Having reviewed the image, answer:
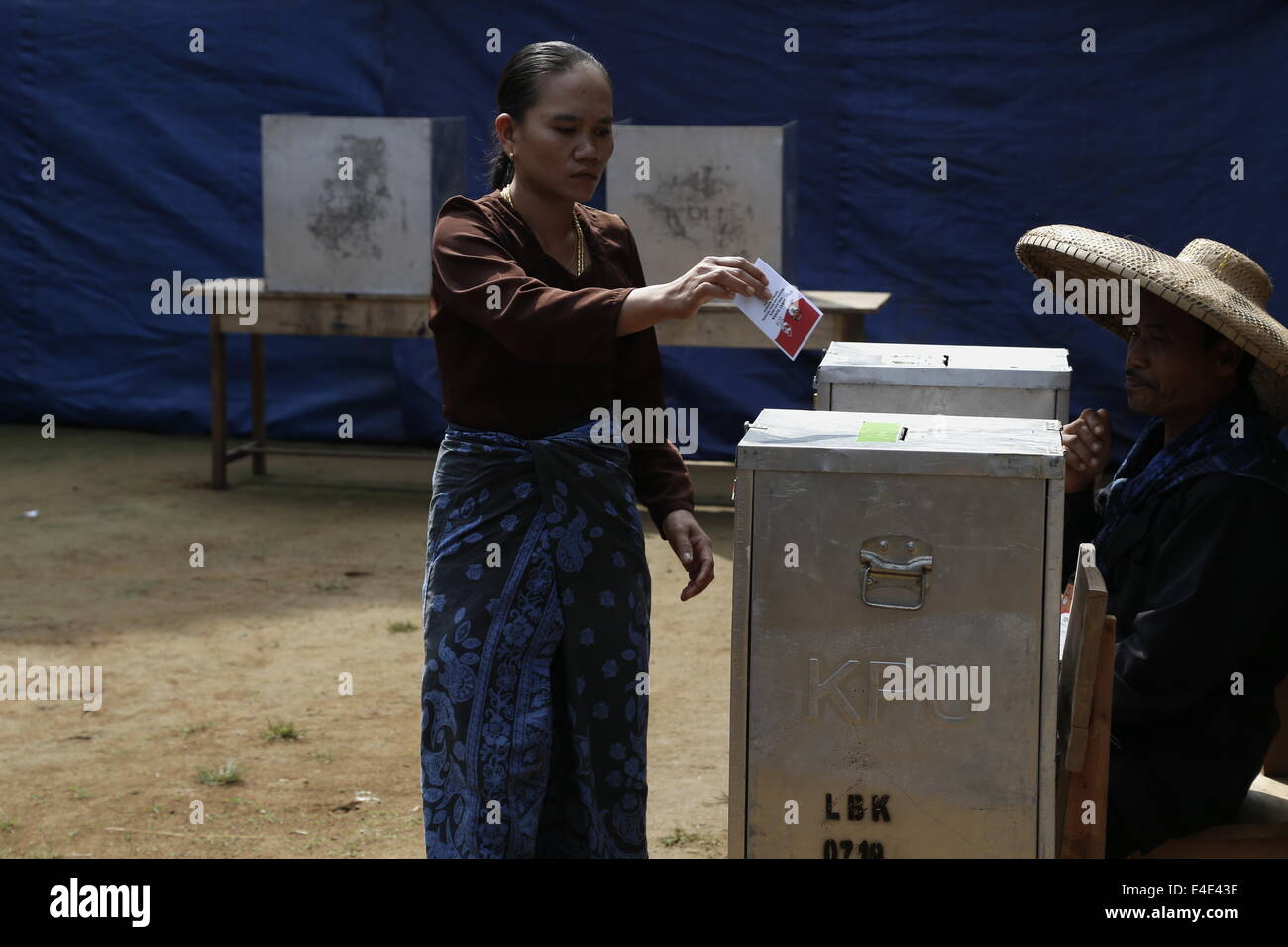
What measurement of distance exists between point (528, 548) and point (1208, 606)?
3.42ft

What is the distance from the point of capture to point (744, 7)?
7.59 m

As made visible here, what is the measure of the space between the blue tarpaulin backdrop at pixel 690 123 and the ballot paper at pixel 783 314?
5397 millimetres

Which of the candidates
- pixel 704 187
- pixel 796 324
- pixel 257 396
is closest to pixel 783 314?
pixel 796 324

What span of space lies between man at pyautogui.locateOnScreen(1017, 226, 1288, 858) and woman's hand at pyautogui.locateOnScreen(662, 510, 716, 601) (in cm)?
66

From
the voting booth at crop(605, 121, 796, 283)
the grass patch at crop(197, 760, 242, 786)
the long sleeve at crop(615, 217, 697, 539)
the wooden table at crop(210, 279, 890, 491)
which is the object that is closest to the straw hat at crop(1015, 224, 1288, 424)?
the long sleeve at crop(615, 217, 697, 539)

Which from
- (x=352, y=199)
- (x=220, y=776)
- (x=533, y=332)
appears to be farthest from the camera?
(x=352, y=199)

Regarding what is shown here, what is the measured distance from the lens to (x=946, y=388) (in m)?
2.69

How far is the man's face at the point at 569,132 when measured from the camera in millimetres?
2277

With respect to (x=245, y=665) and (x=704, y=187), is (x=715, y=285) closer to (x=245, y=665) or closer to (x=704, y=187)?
(x=245, y=665)

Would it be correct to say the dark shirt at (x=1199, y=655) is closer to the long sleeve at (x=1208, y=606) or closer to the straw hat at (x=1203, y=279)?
the long sleeve at (x=1208, y=606)

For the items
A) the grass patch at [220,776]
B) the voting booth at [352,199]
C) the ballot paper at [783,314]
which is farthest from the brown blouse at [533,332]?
the voting booth at [352,199]

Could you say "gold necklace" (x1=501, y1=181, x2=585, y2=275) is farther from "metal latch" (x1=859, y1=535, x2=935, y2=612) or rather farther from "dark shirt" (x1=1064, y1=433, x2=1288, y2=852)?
"dark shirt" (x1=1064, y1=433, x2=1288, y2=852)

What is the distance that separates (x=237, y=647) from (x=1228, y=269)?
337 cm
